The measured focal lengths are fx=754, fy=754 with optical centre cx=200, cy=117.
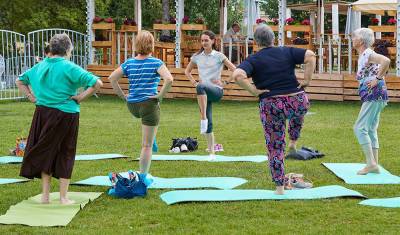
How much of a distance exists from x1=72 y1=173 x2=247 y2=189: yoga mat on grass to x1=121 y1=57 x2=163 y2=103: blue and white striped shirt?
96 centimetres

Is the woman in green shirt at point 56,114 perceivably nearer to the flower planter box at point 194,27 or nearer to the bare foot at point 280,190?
the bare foot at point 280,190

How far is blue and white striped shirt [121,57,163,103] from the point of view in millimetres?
8094

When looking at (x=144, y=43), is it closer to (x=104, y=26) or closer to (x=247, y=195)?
(x=247, y=195)

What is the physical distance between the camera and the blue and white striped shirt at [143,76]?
8094mm

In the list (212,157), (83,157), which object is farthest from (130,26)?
(212,157)

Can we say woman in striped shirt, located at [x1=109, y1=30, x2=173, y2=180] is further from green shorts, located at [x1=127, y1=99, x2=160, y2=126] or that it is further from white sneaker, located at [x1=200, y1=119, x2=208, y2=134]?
white sneaker, located at [x1=200, y1=119, x2=208, y2=134]

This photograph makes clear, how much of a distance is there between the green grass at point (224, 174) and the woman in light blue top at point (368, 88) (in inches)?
20.9

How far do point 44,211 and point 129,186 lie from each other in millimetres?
966

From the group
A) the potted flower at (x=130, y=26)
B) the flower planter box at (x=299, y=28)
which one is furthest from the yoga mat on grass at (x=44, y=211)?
the potted flower at (x=130, y=26)

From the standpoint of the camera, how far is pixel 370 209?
677 cm

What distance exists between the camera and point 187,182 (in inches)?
327

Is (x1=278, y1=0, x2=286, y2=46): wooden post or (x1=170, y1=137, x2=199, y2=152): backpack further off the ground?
(x1=278, y1=0, x2=286, y2=46): wooden post

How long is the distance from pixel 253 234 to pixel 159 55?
49.3 ft

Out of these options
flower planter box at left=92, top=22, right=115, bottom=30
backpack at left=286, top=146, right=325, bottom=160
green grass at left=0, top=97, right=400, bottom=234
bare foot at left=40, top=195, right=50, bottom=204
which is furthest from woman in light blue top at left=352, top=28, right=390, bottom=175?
flower planter box at left=92, top=22, right=115, bottom=30
